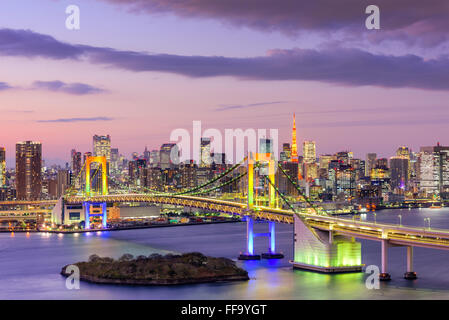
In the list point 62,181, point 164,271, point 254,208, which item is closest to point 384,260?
point 164,271

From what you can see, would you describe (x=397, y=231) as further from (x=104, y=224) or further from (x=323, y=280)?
(x=104, y=224)

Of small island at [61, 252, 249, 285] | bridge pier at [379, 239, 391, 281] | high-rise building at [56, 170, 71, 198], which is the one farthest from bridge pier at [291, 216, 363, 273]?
high-rise building at [56, 170, 71, 198]

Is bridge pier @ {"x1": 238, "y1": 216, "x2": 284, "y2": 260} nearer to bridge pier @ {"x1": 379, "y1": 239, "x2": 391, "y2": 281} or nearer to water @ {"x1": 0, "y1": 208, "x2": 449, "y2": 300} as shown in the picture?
water @ {"x1": 0, "y1": 208, "x2": 449, "y2": 300}

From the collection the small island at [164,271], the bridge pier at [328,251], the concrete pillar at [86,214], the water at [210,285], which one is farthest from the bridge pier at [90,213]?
the bridge pier at [328,251]

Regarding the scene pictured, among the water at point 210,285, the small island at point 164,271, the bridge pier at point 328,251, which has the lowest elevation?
the water at point 210,285

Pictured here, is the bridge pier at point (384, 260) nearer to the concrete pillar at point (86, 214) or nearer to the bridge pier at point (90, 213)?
the concrete pillar at point (86, 214)
